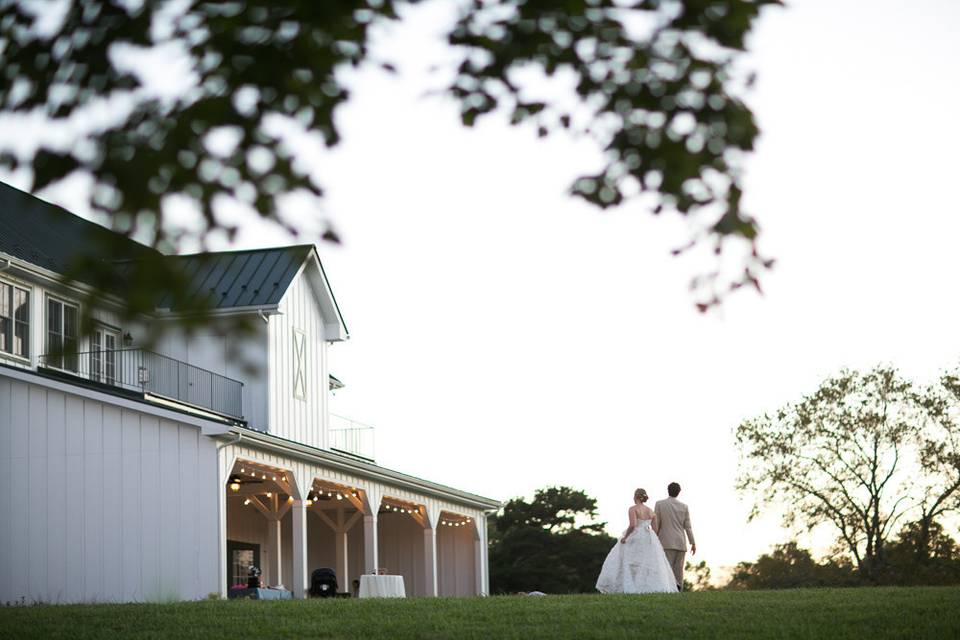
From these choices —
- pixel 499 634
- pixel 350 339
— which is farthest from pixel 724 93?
pixel 350 339

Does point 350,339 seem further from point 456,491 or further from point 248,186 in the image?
point 248,186

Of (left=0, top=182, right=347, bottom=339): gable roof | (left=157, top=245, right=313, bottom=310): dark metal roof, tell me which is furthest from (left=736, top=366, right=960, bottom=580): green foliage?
(left=157, top=245, right=313, bottom=310): dark metal roof

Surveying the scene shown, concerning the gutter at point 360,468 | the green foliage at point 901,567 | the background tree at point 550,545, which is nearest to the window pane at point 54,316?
the gutter at point 360,468

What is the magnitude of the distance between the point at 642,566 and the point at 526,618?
5846mm

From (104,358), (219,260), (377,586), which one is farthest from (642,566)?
(104,358)

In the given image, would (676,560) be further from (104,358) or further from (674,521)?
(104,358)

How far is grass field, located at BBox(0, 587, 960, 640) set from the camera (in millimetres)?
11469

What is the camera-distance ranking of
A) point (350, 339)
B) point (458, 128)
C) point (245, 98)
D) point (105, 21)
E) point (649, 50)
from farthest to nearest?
point (350, 339) → point (458, 128) → point (649, 50) → point (105, 21) → point (245, 98)

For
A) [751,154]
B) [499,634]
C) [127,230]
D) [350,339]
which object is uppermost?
[350,339]

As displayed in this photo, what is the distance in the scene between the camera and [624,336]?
2016 cm

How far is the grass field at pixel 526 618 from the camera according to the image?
11.5 meters

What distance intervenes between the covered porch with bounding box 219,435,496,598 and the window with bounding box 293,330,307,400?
2085mm

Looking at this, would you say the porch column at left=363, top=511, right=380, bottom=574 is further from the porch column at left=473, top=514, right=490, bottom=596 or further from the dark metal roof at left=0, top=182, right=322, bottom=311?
the porch column at left=473, top=514, right=490, bottom=596

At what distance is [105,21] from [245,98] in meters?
0.92
